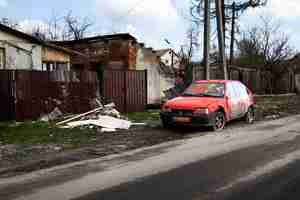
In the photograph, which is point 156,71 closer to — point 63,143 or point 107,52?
point 107,52

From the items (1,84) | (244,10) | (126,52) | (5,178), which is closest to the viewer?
(5,178)

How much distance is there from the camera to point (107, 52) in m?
26.1

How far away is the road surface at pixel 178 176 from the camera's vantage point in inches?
229

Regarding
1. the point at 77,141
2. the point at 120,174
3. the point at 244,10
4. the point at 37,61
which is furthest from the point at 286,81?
the point at 120,174

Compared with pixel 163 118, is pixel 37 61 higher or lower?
higher

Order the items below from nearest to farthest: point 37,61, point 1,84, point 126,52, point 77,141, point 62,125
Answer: point 77,141
point 62,125
point 1,84
point 37,61
point 126,52

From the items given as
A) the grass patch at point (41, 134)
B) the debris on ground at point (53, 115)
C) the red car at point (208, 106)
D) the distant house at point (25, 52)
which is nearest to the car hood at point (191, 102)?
the red car at point (208, 106)

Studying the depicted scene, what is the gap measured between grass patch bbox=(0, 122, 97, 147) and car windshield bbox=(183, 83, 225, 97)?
3.42 meters

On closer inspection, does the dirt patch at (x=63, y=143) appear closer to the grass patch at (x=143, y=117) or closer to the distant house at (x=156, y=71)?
the grass patch at (x=143, y=117)

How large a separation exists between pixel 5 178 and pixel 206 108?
6.72 metres

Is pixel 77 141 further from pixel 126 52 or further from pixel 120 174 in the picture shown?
pixel 126 52

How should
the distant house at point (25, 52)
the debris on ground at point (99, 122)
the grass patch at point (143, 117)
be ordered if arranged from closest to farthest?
the debris on ground at point (99, 122) < the grass patch at point (143, 117) < the distant house at point (25, 52)

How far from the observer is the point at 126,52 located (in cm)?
2556

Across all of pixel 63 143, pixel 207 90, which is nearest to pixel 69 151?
pixel 63 143
